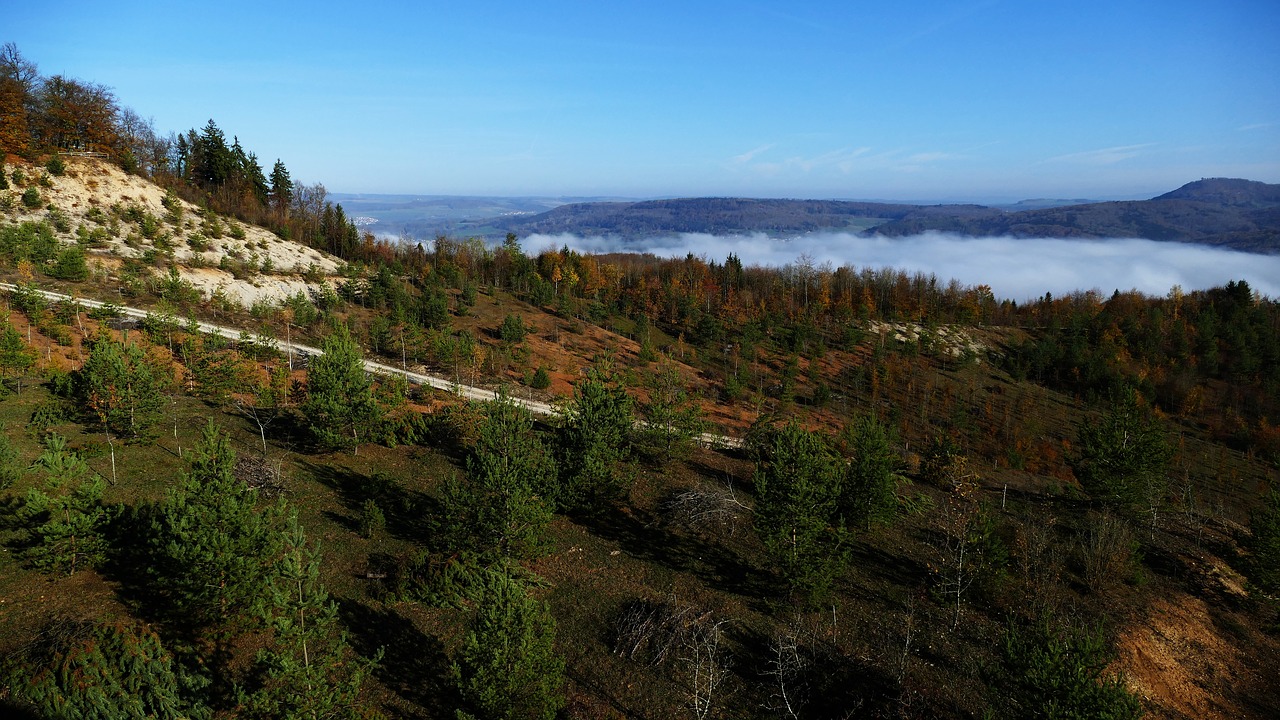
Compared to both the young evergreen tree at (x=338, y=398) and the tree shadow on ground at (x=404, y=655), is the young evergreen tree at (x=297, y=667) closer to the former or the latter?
the tree shadow on ground at (x=404, y=655)

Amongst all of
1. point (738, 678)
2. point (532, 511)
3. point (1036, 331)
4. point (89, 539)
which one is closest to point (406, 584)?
point (532, 511)

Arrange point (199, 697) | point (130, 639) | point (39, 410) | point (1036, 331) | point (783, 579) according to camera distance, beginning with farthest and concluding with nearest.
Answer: point (1036, 331), point (39, 410), point (783, 579), point (130, 639), point (199, 697)

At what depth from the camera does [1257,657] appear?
25188 millimetres

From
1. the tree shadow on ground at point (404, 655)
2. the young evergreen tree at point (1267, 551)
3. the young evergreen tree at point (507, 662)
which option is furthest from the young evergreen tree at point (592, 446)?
the young evergreen tree at point (1267, 551)

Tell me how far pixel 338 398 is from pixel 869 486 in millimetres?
26909

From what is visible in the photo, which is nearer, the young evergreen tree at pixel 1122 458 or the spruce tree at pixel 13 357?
the spruce tree at pixel 13 357

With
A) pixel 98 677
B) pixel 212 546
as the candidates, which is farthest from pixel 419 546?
pixel 98 677

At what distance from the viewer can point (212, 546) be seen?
1650 cm

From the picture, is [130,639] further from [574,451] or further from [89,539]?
[574,451]

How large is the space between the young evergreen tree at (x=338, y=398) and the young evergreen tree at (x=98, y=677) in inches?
583

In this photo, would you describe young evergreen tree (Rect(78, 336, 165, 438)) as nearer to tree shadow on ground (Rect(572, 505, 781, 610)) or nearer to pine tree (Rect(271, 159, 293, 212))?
tree shadow on ground (Rect(572, 505, 781, 610))

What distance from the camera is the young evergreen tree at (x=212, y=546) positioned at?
1639 cm

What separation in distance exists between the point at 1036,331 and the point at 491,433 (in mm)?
139585

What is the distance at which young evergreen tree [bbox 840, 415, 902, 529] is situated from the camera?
2884 centimetres
